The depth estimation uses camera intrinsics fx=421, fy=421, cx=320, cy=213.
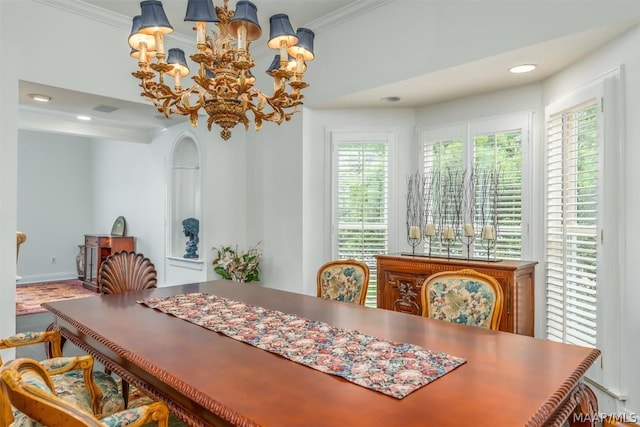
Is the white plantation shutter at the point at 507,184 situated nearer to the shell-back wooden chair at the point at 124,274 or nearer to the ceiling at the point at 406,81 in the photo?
the ceiling at the point at 406,81

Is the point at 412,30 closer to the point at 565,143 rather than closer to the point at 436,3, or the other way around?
the point at 436,3

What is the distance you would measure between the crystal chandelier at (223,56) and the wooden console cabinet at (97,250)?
15.0 feet

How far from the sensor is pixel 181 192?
577cm

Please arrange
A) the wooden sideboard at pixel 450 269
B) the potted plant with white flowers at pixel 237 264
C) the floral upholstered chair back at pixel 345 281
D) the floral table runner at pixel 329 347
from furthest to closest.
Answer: the potted plant with white flowers at pixel 237 264, the wooden sideboard at pixel 450 269, the floral upholstered chair back at pixel 345 281, the floral table runner at pixel 329 347

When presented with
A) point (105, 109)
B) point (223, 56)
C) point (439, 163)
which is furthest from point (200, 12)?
point (105, 109)

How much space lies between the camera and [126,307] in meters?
2.43

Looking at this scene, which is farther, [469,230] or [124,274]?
[469,230]

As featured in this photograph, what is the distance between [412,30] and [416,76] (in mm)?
387

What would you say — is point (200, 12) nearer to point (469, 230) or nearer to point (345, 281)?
point (345, 281)

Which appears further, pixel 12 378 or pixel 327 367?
pixel 327 367

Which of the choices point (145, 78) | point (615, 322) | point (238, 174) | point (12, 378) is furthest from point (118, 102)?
point (615, 322)

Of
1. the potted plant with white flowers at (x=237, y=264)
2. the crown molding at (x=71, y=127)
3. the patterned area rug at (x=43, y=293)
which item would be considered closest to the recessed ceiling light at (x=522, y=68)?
the potted plant with white flowers at (x=237, y=264)

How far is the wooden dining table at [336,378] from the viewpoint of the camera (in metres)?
1.14

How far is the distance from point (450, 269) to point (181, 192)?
388 cm
